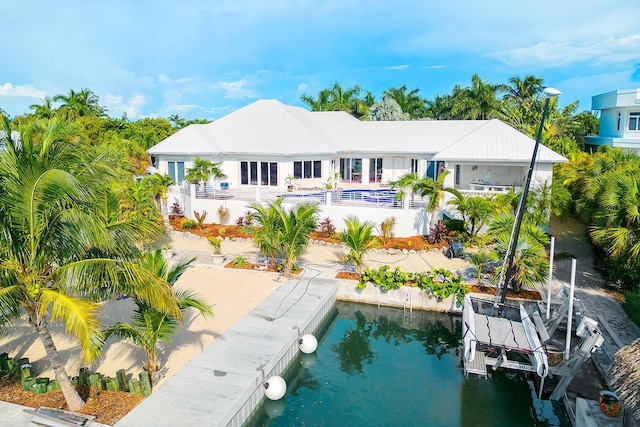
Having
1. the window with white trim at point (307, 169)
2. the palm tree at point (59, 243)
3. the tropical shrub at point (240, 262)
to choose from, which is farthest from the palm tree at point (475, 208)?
the palm tree at point (59, 243)

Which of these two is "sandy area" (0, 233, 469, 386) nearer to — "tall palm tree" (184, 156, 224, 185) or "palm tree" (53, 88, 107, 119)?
"tall palm tree" (184, 156, 224, 185)

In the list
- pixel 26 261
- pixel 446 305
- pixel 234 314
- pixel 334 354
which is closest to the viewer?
pixel 26 261

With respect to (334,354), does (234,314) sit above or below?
above

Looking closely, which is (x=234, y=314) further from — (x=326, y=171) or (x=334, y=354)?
(x=326, y=171)

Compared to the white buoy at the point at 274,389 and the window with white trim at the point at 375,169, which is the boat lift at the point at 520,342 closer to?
the white buoy at the point at 274,389

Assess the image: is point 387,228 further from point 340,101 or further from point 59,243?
point 340,101

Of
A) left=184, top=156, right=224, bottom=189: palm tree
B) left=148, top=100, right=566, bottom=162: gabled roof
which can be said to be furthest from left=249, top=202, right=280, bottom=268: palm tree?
left=184, top=156, right=224, bottom=189: palm tree

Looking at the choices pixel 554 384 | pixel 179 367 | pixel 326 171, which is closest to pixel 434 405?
pixel 554 384

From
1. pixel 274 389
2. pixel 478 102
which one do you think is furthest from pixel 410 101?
pixel 274 389
